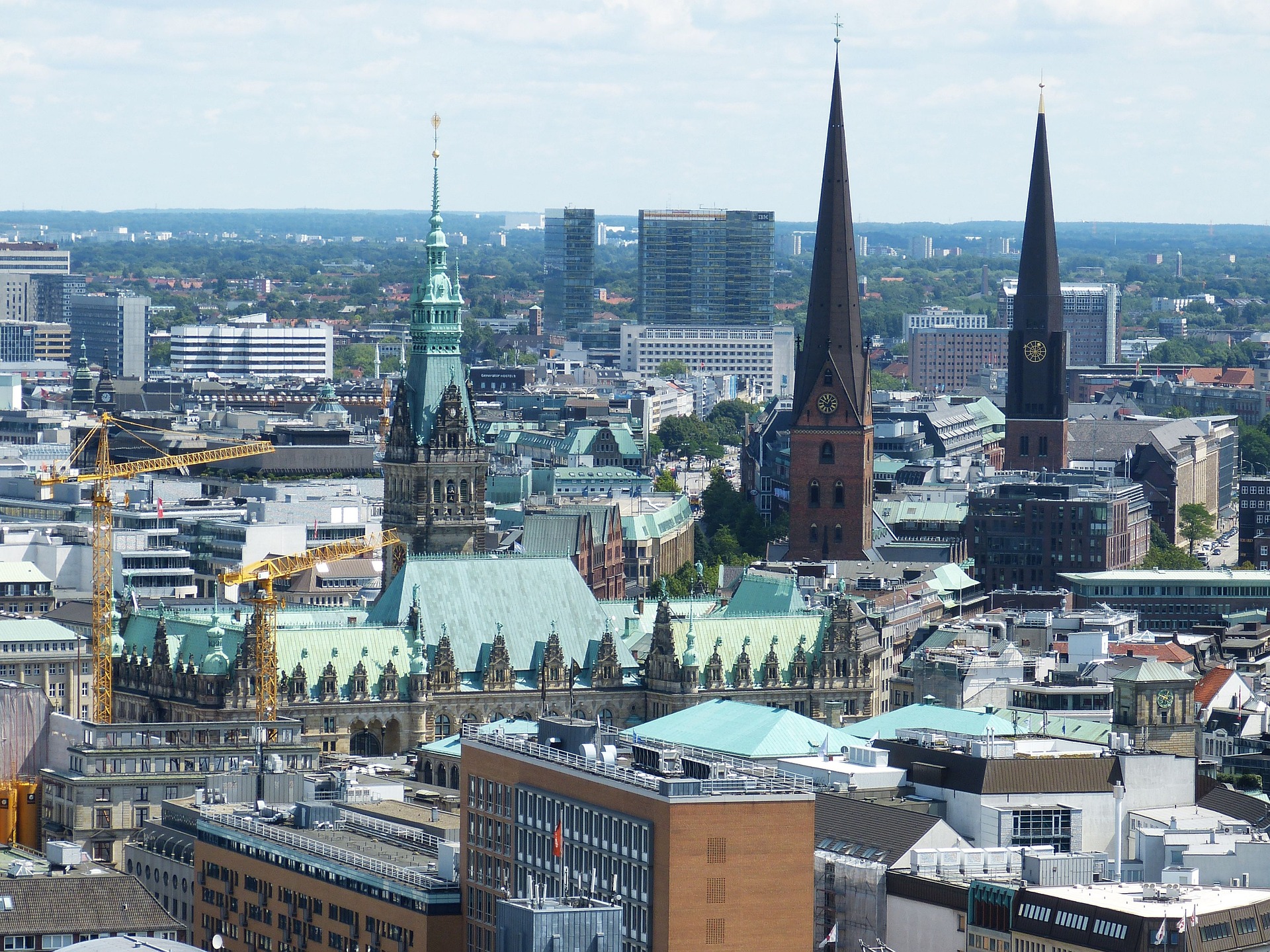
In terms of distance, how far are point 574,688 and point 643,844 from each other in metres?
52.2

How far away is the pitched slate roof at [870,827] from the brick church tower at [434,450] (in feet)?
157

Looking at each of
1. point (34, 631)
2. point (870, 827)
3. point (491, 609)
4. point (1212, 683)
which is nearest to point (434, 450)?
point (491, 609)

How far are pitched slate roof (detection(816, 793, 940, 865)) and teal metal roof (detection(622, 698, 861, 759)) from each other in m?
12.3

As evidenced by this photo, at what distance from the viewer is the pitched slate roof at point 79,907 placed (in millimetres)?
110000

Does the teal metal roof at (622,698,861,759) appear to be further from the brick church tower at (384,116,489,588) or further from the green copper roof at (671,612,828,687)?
the brick church tower at (384,116,489,588)

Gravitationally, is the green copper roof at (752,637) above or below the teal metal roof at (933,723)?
above

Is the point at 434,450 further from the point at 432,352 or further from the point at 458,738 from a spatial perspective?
the point at 458,738

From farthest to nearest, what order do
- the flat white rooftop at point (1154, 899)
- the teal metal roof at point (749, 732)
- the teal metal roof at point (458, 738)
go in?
the teal metal roof at point (749, 732) → the teal metal roof at point (458, 738) → the flat white rooftop at point (1154, 899)

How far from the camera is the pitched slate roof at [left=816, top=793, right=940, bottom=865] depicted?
11669 cm

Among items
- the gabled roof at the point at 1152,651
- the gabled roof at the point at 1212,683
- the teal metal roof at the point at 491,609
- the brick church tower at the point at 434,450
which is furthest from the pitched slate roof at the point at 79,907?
the gabled roof at the point at 1152,651

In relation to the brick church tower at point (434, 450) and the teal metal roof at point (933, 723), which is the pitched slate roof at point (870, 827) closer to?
Result: the teal metal roof at point (933, 723)

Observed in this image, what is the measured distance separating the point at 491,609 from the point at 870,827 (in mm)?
41089

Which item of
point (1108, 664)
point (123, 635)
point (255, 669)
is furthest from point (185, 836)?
point (1108, 664)

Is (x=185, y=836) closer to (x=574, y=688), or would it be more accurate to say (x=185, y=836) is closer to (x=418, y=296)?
(x=574, y=688)
